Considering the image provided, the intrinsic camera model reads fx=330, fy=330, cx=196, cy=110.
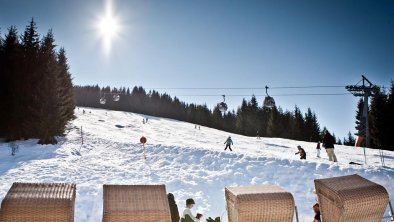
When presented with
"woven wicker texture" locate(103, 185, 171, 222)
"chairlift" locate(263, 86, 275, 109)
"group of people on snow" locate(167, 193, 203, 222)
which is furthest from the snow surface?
"woven wicker texture" locate(103, 185, 171, 222)

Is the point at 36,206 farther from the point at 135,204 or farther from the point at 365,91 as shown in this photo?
the point at 365,91

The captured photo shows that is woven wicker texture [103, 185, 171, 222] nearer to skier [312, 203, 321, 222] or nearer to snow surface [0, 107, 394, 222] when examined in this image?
skier [312, 203, 321, 222]

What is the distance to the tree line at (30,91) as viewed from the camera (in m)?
29.8

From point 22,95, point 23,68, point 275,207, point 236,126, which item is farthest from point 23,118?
point 236,126

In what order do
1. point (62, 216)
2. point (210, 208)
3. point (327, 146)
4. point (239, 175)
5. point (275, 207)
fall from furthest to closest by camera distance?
point (327, 146), point (239, 175), point (210, 208), point (275, 207), point (62, 216)

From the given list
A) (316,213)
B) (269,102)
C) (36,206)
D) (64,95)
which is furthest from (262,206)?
(64,95)

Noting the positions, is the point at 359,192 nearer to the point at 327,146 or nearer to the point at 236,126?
the point at 327,146

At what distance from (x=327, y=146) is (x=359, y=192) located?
1400 centimetres

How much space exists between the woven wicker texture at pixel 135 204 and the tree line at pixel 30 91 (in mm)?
24246

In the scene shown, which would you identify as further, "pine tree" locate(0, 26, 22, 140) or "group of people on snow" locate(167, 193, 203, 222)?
"pine tree" locate(0, 26, 22, 140)

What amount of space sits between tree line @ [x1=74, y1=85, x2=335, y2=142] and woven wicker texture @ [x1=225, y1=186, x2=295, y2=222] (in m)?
44.2

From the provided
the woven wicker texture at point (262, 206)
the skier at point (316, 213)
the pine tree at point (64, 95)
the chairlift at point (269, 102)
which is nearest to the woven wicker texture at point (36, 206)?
the woven wicker texture at point (262, 206)

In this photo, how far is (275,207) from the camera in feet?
22.9

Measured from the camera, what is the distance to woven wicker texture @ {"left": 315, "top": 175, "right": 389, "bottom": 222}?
7074 mm
